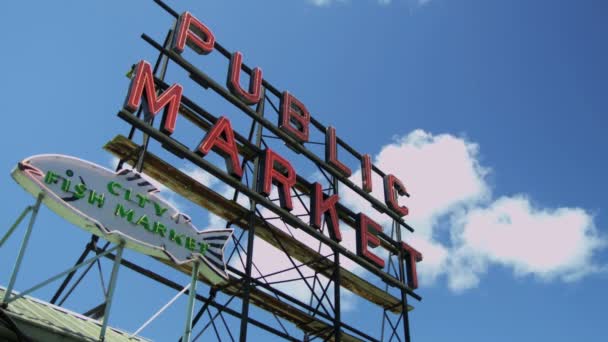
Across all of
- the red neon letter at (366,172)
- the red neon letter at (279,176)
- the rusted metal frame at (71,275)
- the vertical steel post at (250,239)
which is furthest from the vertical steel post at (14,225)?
the red neon letter at (366,172)

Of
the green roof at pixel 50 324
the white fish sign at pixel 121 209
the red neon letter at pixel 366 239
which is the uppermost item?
the red neon letter at pixel 366 239

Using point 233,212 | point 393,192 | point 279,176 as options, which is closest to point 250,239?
point 233,212

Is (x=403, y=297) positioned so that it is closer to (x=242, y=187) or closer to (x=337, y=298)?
(x=337, y=298)

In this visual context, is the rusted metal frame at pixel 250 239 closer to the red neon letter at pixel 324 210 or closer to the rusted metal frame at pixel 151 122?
the red neon letter at pixel 324 210

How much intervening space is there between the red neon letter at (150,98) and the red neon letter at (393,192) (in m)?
9.51

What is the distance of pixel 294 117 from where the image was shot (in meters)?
20.1

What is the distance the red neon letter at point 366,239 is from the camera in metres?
19.4

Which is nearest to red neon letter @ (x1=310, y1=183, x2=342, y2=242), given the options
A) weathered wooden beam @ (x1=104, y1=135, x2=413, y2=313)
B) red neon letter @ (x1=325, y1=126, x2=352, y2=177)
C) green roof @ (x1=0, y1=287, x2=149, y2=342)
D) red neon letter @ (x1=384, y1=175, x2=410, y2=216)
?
weathered wooden beam @ (x1=104, y1=135, x2=413, y2=313)

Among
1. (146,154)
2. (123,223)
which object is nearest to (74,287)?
(123,223)

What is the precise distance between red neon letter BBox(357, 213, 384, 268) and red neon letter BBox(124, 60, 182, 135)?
7325mm

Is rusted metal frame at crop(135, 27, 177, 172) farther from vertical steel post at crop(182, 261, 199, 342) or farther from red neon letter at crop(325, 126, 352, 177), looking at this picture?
red neon letter at crop(325, 126, 352, 177)

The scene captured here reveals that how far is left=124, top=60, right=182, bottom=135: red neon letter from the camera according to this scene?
14.6 m

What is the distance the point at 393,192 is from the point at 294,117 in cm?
509

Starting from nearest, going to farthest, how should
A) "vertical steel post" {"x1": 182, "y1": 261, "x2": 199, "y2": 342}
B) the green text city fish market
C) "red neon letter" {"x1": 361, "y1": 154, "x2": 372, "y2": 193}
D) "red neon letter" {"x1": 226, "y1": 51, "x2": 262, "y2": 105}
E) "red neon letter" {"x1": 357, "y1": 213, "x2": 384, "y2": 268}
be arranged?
the green text city fish market → "vertical steel post" {"x1": 182, "y1": 261, "x2": 199, "y2": 342} → "red neon letter" {"x1": 226, "y1": 51, "x2": 262, "y2": 105} → "red neon letter" {"x1": 357, "y1": 213, "x2": 384, "y2": 268} → "red neon letter" {"x1": 361, "y1": 154, "x2": 372, "y2": 193}
